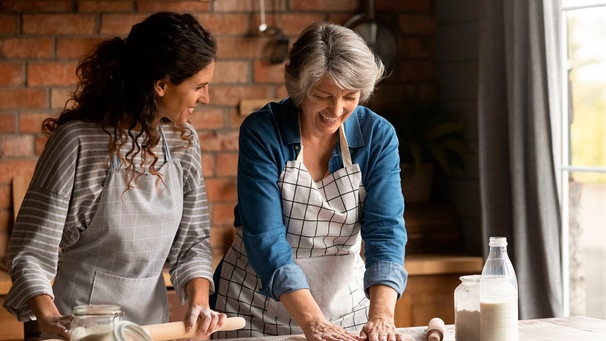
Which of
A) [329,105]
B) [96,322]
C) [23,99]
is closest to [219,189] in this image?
[23,99]

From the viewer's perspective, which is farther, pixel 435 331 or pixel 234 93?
pixel 234 93

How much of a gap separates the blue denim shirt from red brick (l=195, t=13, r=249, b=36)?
4.64 ft

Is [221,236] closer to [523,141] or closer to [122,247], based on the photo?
[523,141]

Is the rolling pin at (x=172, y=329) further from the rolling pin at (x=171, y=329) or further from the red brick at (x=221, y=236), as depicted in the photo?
the red brick at (x=221, y=236)

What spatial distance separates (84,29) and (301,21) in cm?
83

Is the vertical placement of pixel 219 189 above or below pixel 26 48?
below

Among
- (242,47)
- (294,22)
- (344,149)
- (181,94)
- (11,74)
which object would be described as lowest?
(344,149)

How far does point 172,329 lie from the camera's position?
1741 mm

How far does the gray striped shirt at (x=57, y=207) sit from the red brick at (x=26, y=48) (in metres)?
1.51

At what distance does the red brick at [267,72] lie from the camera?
3.57 meters

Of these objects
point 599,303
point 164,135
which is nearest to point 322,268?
point 164,135

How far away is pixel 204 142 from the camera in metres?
3.52

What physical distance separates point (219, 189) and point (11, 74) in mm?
867

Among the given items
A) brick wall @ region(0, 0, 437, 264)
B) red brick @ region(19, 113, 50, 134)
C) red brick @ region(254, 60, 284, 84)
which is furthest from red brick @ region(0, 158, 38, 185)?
red brick @ region(254, 60, 284, 84)
